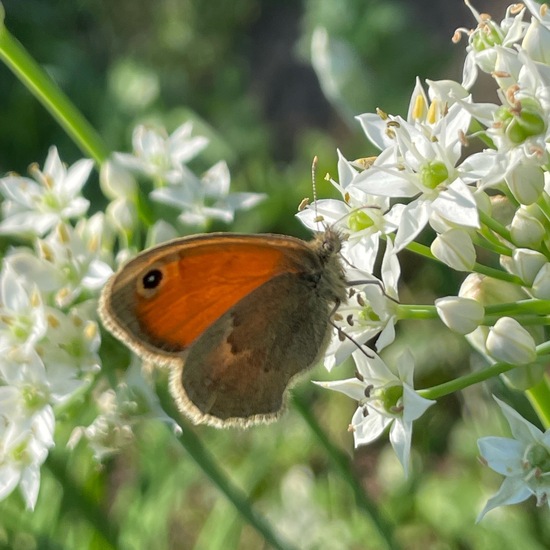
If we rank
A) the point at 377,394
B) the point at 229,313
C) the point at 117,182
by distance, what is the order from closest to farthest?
the point at 377,394
the point at 229,313
the point at 117,182

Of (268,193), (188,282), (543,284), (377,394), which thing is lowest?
(268,193)

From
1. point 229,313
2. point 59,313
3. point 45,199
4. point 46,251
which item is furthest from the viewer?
point 45,199

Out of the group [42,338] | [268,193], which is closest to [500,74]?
[42,338]

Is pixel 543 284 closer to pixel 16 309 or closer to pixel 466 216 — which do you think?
pixel 466 216

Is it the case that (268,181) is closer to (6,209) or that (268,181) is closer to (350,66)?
(350,66)

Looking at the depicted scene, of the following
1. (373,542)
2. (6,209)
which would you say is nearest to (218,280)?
(6,209)

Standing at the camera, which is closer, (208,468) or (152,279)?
(152,279)

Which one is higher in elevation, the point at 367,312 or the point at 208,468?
the point at 367,312
